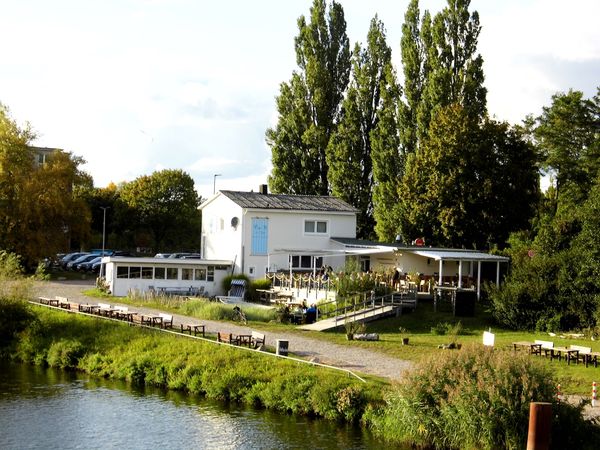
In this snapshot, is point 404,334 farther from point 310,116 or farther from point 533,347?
point 310,116

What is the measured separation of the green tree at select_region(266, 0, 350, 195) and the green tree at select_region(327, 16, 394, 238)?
2122mm

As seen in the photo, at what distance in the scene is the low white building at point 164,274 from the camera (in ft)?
164

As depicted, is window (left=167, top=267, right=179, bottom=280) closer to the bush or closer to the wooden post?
the bush

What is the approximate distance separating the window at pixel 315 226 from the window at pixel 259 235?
2.85 m

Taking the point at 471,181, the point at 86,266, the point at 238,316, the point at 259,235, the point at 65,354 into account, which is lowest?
the point at 65,354

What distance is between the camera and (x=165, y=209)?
277ft

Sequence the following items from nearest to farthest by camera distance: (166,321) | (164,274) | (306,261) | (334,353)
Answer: (334,353) → (166,321) → (164,274) → (306,261)

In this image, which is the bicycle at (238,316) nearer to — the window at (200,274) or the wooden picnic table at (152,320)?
the wooden picnic table at (152,320)

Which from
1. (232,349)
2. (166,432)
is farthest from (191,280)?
(166,432)

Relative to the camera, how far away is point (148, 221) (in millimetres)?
85250

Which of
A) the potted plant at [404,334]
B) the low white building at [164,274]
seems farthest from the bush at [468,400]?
the low white building at [164,274]

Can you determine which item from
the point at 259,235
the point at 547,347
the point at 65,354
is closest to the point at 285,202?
the point at 259,235

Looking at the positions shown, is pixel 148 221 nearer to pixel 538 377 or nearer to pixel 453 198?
pixel 453 198

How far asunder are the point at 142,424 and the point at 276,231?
1112 inches
